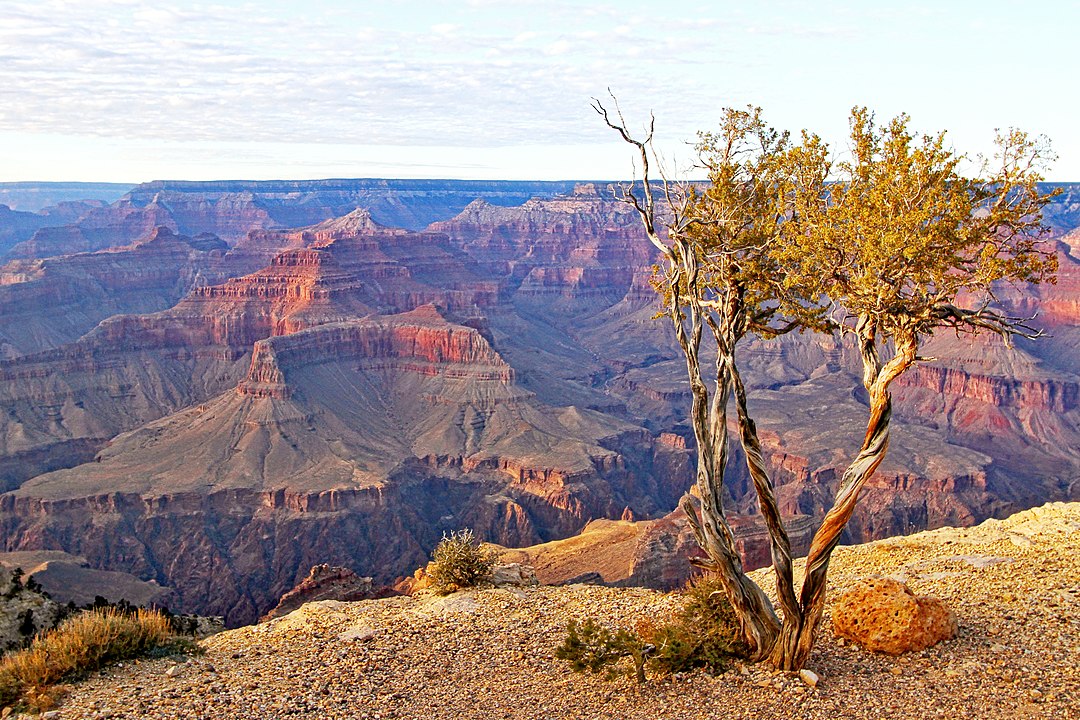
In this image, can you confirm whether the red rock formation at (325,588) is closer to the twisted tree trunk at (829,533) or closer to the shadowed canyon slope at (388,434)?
the twisted tree trunk at (829,533)

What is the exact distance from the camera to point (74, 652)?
16.5 m

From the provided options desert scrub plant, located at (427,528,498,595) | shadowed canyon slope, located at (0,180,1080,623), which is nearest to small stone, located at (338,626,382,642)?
desert scrub plant, located at (427,528,498,595)

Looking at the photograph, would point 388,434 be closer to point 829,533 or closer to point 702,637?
point 702,637

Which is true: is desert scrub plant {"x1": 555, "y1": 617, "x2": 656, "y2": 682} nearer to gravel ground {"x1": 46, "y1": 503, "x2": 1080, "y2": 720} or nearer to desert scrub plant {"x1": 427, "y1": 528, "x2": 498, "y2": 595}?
gravel ground {"x1": 46, "y1": 503, "x2": 1080, "y2": 720}

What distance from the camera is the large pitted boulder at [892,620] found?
1644cm

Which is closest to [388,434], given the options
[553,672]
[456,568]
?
[456,568]

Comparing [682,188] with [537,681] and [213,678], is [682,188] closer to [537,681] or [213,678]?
[537,681]

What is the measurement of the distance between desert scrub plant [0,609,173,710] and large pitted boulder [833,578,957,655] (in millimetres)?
13663

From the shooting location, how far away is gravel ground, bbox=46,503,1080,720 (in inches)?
586

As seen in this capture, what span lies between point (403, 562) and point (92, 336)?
7319 centimetres

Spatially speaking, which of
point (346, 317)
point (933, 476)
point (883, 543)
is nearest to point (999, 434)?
point (933, 476)

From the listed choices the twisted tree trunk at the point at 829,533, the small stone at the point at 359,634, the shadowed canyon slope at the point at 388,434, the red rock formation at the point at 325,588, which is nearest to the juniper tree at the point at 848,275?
the twisted tree trunk at the point at 829,533

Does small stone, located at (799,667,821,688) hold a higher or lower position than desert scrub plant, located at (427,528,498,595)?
higher

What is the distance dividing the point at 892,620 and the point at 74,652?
1504 centimetres
